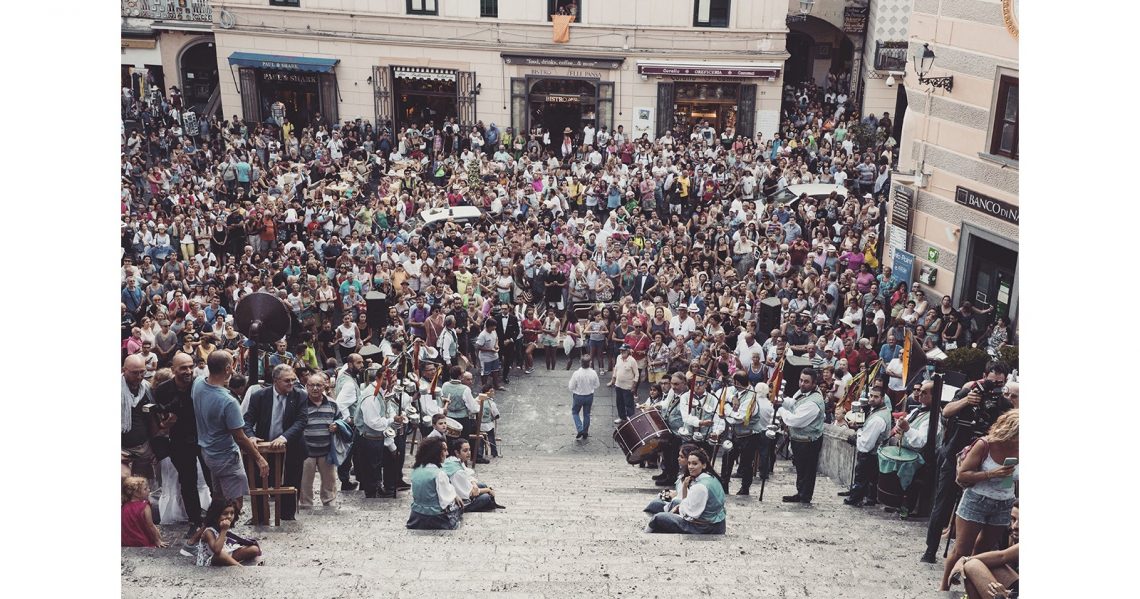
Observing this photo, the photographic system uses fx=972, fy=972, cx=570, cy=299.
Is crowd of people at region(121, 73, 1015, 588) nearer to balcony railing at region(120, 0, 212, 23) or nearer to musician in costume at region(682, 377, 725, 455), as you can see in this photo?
musician in costume at region(682, 377, 725, 455)

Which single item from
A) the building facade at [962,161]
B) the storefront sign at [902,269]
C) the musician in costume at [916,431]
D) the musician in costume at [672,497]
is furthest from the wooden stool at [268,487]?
the storefront sign at [902,269]

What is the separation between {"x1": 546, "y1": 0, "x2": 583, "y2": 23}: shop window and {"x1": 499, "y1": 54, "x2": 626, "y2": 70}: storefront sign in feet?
3.68

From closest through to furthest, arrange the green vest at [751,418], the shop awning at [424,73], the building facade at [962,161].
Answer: the green vest at [751,418], the building facade at [962,161], the shop awning at [424,73]

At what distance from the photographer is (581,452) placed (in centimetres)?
1352

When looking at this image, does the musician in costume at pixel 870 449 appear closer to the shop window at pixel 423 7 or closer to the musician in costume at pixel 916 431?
the musician in costume at pixel 916 431

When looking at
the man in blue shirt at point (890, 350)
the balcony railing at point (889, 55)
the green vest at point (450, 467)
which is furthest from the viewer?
the balcony railing at point (889, 55)

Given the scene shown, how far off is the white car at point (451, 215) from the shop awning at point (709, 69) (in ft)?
33.1

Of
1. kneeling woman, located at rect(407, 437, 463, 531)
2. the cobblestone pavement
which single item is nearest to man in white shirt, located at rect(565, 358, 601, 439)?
the cobblestone pavement

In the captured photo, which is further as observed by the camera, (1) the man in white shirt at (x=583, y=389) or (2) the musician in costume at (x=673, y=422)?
(1) the man in white shirt at (x=583, y=389)

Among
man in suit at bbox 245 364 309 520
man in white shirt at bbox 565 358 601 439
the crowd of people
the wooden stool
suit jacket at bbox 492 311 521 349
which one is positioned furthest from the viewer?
suit jacket at bbox 492 311 521 349

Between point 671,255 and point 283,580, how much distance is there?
12.0m

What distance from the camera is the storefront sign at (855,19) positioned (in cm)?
3108

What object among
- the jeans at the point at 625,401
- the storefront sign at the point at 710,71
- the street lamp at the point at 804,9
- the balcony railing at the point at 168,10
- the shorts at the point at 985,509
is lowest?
the jeans at the point at 625,401

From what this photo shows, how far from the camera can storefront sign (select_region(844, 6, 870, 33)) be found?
102 ft
